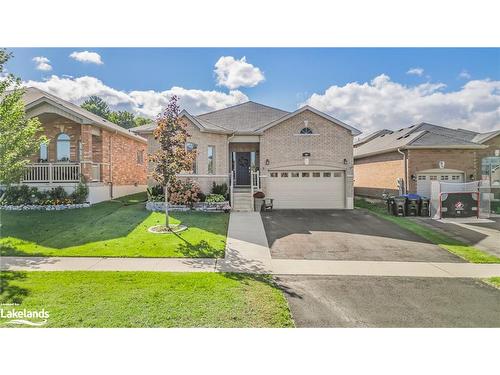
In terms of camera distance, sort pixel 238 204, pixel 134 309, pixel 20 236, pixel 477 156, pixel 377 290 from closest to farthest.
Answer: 1. pixel 134 309
2. pixel 377 290
3. pixel 20 236
4. pixel 238 204
5. pixel 477 156

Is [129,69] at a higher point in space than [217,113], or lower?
lower

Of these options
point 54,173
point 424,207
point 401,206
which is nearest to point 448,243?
point 401,206

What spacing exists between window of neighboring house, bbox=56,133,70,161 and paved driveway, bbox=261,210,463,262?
10578 mm

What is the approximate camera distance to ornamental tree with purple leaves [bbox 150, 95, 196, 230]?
→ 355 inches

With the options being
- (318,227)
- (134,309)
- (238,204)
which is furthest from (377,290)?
(238,204)

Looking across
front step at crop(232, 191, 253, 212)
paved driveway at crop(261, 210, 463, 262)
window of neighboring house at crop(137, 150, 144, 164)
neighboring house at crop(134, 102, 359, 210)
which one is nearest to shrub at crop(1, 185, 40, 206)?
window of neighboring house at crop(137, 150, 144, 164)

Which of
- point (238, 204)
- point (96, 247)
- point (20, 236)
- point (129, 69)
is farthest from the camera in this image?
point (238, 204)

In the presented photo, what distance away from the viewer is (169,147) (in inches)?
358

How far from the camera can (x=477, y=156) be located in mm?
15352

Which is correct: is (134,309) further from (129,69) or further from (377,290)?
(129,69)

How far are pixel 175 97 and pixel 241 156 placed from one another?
752 cm

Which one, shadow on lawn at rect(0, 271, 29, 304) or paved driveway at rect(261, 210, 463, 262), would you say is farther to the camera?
paved driveway at rect(261, 210, 463, 262)

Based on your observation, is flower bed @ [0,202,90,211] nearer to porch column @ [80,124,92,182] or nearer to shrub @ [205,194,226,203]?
porch column @ [80,124,92,182]

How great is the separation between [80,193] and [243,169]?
834 cm
